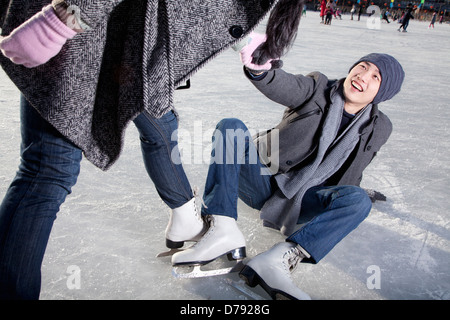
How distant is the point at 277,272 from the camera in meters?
1.27

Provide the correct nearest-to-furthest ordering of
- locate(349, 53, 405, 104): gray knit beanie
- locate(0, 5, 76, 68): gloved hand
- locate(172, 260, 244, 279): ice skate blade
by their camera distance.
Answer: locate(0, 5, 76, 68): gloved hand
locate(172, 260, 244, 279): ice skate blade
locate(349, 53, 405, 104): gray knit beanie

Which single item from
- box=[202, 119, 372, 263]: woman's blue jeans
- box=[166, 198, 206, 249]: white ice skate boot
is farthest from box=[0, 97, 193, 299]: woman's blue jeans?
box=[202, 119, 372, 263]: woman's blue jeans

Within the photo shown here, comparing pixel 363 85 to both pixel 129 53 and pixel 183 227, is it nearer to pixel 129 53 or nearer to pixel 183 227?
pixel 183 227

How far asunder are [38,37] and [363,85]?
1101 mm

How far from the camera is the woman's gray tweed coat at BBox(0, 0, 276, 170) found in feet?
2.80

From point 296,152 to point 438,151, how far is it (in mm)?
1428

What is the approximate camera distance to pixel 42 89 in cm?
90

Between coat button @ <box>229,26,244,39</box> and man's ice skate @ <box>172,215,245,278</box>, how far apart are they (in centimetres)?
69

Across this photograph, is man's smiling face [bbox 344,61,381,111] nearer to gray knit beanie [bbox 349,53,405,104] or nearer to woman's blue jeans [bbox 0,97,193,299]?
gray knit beanie [bbox 349,53,405,104]

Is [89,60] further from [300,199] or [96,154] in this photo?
[300,199]

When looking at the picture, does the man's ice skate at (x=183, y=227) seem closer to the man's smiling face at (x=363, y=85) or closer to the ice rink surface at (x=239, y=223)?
the ice rink surface at (x=239, y=223)

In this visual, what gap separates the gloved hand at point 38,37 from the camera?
2.64 feet

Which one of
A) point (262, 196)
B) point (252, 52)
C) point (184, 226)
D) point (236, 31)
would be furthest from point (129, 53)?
point (262, 196)
